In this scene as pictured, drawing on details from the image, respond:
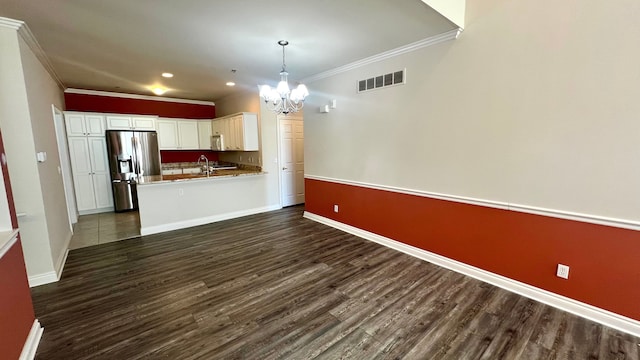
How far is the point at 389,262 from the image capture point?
10.7ft

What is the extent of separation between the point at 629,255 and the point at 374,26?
9.55ft

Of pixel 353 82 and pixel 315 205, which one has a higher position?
pixel 353 82

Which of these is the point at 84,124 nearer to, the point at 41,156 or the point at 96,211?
the point at 96,211

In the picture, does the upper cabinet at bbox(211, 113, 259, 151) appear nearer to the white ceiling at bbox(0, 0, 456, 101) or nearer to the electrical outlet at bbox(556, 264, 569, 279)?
the white ceiling at bbox(0, 0, 456, 101)

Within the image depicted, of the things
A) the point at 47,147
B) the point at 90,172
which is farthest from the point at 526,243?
the point at 90,172

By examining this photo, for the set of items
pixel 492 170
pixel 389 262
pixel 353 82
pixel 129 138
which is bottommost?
pixel 389 262

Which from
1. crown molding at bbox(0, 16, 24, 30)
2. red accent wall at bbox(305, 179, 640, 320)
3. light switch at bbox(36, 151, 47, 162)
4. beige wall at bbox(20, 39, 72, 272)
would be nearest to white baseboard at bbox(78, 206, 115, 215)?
beige wall at bbox(20, 39, 72, 272)

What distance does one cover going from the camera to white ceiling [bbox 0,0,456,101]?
224 centimetres

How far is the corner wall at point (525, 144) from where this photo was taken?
201 cm

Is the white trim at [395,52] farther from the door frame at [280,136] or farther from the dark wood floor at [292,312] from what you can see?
the dark wood floor at [292,312]

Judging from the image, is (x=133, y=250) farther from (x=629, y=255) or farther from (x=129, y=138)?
(x=629, y=255)

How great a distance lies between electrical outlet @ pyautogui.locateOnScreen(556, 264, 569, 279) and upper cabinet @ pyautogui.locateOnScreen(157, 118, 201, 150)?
730 cm

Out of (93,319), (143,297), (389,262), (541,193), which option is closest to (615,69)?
(541,193)

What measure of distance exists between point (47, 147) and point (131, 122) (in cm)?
264
